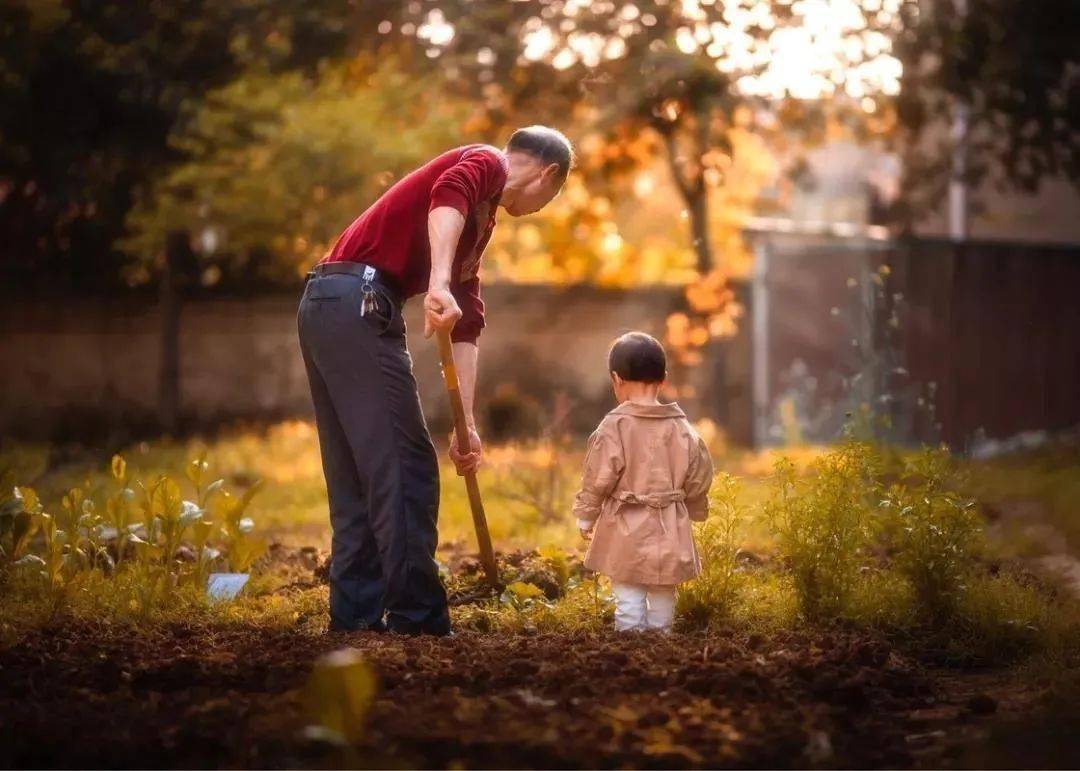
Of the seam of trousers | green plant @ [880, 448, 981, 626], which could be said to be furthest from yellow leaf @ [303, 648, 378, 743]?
green plant @ [880, 448, 981, 626]

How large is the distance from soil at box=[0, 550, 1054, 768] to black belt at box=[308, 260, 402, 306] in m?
1.10

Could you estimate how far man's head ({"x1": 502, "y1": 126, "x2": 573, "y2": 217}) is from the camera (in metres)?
4.83

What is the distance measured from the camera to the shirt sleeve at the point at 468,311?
5088mm

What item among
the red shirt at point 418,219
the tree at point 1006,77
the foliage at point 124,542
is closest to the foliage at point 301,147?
the tree at point 1006,77

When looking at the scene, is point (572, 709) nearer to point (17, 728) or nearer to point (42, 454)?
point (17, 728)

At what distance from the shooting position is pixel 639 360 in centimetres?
488

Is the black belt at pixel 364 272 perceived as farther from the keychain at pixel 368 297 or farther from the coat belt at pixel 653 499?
the coat belt at pixel 653 499

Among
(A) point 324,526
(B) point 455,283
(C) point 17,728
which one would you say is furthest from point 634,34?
(C) point 17,728

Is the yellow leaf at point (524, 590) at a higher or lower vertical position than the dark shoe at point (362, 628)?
higher

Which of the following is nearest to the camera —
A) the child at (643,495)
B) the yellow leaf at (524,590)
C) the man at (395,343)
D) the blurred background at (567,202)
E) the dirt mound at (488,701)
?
the dirt mound at (488,701)

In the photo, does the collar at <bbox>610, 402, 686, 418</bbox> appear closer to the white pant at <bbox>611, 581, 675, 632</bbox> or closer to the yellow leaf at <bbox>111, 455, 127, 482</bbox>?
the white pant at <bbox>611, 581, 675, 632</bbox>

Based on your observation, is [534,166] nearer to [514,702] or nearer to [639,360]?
[639,360]

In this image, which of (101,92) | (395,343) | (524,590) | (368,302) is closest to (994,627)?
(524,590)

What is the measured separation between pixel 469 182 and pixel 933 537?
1.86 metres
